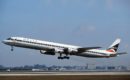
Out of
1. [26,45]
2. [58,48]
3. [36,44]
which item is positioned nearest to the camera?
[26,45]

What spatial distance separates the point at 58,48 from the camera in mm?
92312

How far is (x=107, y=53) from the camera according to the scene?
10400cm

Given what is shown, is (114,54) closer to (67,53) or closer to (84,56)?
(84,56)

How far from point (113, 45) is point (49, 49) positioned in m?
30.2

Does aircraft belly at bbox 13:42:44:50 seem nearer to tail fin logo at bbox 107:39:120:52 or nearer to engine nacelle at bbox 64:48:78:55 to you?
engine nacelle at bbox 64:48:78:55

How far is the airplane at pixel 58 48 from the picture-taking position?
288 feet

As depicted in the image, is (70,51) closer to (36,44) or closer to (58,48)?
(58,48)

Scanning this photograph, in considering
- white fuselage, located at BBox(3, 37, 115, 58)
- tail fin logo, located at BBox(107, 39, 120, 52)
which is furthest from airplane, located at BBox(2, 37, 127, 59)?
tail fin logo, located at BBox(107, 39, 120, 52)

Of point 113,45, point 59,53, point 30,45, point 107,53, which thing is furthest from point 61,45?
point 113,45

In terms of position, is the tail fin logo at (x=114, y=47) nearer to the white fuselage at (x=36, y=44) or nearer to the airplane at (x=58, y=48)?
the airplane at (x=58, y=48)

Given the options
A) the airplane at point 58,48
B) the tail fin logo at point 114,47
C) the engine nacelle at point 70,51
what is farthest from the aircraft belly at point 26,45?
the tail fin logo at point 114,47

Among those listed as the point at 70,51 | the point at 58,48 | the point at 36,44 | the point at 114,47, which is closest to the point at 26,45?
the point at 36,44

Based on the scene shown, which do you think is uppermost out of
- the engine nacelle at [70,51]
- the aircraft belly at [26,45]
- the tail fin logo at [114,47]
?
the tail fin logo at [114,47]

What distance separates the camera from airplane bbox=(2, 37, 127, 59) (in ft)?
288
